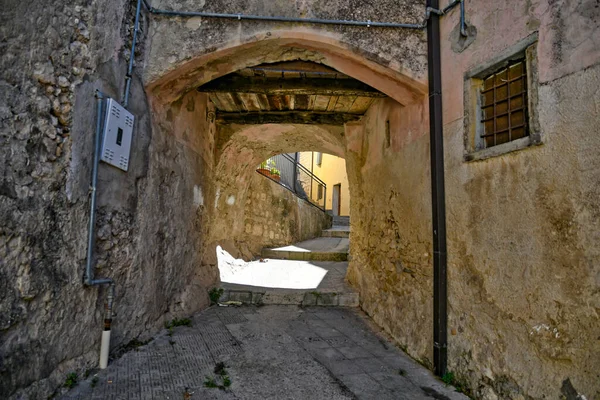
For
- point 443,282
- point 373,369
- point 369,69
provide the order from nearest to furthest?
point 443,282 < point 373,369 < point 369,69

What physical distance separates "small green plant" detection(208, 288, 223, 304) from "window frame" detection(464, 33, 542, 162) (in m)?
3.93

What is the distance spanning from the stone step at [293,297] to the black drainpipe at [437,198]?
2515 millimetres

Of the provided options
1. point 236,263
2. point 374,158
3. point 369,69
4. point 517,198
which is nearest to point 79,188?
point 369,69

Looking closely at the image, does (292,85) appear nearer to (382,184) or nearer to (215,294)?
(382,184)

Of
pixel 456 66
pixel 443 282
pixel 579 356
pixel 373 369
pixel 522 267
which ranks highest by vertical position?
pixel 456 66

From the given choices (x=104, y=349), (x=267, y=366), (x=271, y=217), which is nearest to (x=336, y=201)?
(x=271, y=217)

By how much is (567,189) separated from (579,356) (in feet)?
2.98

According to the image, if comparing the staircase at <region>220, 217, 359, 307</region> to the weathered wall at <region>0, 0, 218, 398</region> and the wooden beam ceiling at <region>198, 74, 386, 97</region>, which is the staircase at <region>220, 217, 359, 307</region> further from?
the wooden beam ceiling at <region>198, 74, 386, 97</region>

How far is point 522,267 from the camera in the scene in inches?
89.5

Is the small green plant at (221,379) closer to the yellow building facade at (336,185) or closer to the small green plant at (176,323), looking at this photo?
the small green plant at (176,323)

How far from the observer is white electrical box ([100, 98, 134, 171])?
2.66 metres

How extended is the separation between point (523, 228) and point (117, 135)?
2971 mm

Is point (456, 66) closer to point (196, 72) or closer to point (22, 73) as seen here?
point (196, 72)

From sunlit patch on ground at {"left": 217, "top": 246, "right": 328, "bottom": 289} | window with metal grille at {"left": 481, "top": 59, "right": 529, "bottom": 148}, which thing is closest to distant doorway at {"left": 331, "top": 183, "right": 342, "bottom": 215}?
sunlit patch on ground at {"left": 217, "top": 246, "right": 328, "bottom": 289}
